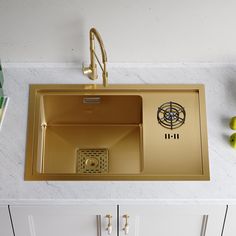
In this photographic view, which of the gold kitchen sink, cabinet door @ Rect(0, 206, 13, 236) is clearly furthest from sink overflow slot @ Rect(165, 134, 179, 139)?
cabinet door @ Rect(0, 206, 13, 236)

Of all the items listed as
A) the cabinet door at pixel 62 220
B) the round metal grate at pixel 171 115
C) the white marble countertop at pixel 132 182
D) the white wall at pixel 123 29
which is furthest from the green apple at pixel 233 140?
the cabinet door at pixel 62 220

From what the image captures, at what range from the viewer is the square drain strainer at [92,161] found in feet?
5.50

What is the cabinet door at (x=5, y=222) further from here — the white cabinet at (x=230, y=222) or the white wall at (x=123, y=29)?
the white cabinet at (x=230, y=222)

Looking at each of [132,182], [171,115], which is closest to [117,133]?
[171,115]

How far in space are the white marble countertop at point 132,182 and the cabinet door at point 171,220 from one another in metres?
0.07

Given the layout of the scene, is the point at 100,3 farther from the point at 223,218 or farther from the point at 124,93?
the point at 223,218

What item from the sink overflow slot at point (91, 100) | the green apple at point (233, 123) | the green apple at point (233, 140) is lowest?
the green apple at point (233, 140)

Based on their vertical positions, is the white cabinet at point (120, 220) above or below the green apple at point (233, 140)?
below

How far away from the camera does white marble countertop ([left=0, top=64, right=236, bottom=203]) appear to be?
1355mm

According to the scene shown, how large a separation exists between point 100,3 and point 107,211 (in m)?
0.80

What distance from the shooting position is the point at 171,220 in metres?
1.46

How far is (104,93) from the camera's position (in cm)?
160

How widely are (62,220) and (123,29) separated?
0.82 meters

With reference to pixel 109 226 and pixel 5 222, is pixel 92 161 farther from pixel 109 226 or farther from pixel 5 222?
pixel 5 222
